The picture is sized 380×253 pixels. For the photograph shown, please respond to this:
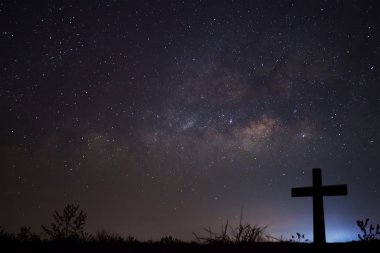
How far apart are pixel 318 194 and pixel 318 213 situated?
49 cm

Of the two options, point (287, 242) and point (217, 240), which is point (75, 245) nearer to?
point (217, 240)

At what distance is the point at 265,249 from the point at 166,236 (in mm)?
2498

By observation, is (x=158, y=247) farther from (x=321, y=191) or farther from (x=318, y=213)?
(x=321, y=191)

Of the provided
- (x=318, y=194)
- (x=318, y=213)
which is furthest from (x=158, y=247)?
(x=318, y=194)

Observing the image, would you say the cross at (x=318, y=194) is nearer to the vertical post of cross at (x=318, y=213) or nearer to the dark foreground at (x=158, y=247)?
the vertical post of cross at (x=318, y=213)

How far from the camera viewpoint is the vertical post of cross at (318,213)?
31.7ft

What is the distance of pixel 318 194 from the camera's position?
10.2 meters

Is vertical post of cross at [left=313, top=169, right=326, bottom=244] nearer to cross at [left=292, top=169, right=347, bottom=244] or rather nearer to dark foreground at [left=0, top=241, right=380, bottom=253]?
cross at [left=292, top=169, right=347, bottom=244]

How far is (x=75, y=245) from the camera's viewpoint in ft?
29.1

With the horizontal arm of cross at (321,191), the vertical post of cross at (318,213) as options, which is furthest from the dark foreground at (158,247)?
the horizontal arm of cross at (321,191)

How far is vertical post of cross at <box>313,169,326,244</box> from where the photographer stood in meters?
9.67

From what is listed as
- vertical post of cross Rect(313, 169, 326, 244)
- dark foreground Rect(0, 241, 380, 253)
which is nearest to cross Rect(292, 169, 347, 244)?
vertical post of cross Rect(313, 169, 326, 244)

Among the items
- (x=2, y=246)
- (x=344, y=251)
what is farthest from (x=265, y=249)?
(x=2, y=246)

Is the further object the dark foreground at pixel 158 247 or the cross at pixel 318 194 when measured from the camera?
the cross at pixel 318 194
